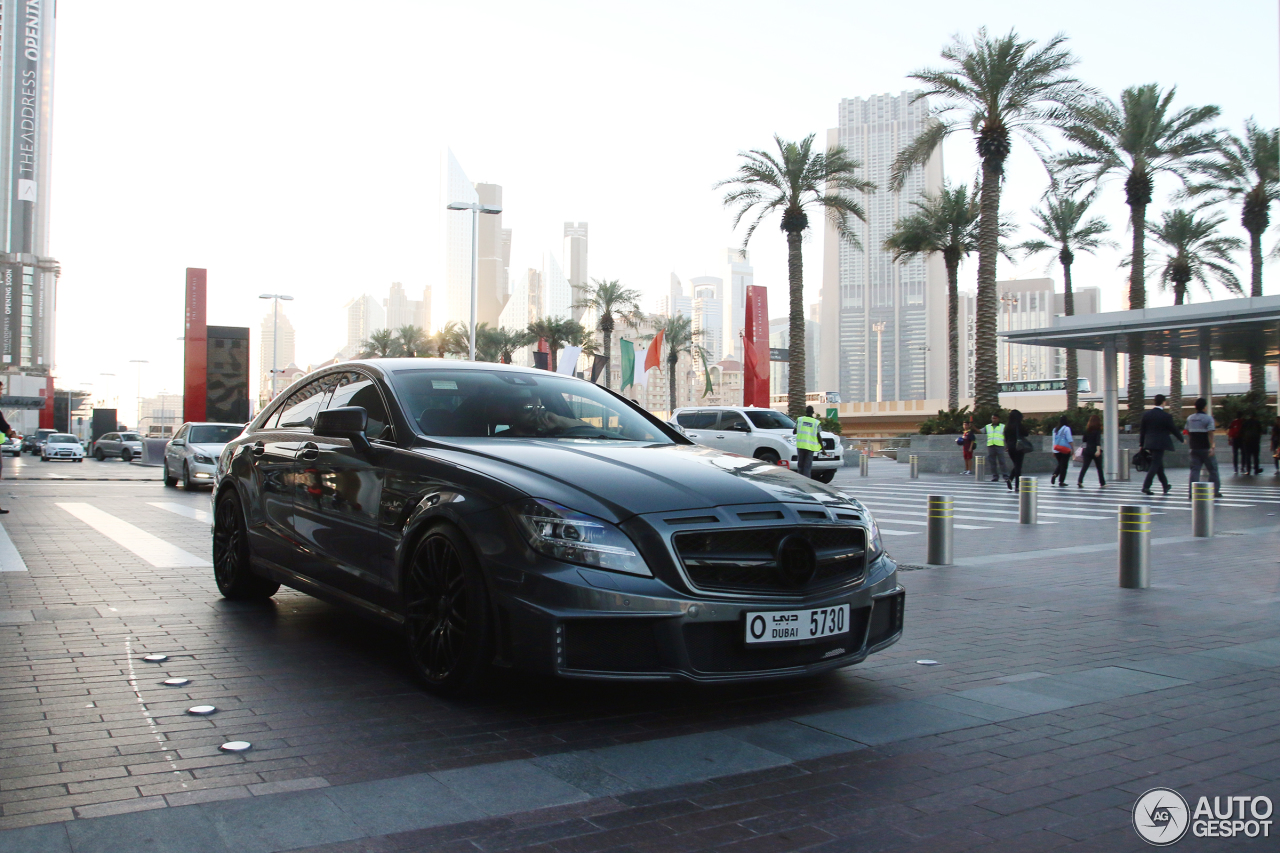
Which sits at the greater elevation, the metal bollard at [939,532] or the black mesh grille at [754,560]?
the black mesh grille at [754,560]

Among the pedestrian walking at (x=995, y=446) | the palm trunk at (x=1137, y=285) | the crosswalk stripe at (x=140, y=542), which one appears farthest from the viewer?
the palm trunk at (x=1137, y=285)

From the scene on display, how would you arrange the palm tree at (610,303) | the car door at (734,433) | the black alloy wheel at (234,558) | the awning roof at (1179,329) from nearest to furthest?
the black alloy wheel at (234,558) < the awning roof at (1179,329) < the car door at (734,433) < the palm tree at (610,303)

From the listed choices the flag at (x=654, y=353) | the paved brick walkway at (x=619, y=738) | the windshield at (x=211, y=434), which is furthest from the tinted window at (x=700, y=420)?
the paved brick walkway at (x=619, y=738)

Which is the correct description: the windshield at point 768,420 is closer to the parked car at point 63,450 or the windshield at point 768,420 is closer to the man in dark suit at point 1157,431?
the man in dark suit at point 1157,431

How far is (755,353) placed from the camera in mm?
41125

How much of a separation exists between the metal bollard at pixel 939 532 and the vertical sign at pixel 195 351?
3395 cm

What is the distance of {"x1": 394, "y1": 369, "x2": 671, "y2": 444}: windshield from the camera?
4938mm

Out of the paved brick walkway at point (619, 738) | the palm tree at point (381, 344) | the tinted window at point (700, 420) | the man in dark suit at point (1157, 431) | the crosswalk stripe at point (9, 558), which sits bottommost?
the paved brick walkway at point (619, 738)

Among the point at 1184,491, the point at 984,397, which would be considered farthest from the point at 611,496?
the point at 984,397

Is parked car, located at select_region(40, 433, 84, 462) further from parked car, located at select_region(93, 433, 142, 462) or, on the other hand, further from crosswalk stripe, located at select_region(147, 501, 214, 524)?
crosswalk stripe, located at select_region(147, 501, 214, 524)

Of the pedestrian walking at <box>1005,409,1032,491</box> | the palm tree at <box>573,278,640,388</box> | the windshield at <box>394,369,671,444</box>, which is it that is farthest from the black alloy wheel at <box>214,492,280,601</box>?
the palm tree at <box>573,278,640,388</box>

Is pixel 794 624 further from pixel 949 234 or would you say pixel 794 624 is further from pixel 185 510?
pixel 949 234

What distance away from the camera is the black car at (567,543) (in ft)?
12.1

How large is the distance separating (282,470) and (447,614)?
2171 millimetres
